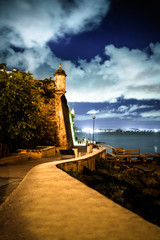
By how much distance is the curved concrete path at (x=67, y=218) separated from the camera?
6.96ft

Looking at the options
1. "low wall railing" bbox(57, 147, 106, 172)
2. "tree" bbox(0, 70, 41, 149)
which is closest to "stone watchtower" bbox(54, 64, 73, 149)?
"tree" bbox(0, 70, 41, 149)

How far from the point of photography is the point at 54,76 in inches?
830

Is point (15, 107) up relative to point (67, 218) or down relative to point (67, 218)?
up

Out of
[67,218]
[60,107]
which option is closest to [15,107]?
[67,218]

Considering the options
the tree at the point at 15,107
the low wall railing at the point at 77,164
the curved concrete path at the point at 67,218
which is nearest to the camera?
the curved concrete path at the point at 67,218

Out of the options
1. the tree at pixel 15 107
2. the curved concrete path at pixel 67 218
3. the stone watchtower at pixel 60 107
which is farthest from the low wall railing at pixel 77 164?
the stone watchtower at pixel 60 107

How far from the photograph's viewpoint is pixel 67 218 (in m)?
2.57

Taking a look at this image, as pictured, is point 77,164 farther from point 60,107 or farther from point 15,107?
point 60,107

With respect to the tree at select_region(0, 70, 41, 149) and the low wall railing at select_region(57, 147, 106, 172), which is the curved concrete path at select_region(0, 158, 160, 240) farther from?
the tree at select_region(0, 70, 41, 149)

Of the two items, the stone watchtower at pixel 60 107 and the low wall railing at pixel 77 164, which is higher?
the stone watchtower at pixel 60 107

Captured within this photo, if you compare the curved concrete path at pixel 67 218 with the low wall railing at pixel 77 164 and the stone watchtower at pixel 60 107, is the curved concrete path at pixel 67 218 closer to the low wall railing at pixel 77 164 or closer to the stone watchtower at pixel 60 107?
the low wall railing at pixel 77 164

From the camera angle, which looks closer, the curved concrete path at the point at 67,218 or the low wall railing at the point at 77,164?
the curved concrete path at the point at 67,218

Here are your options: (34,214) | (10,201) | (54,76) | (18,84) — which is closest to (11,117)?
(18,84)

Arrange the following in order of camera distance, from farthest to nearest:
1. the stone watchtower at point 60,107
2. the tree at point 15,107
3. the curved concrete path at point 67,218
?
the stone watchtower at point 60,107 → the tree at point 15,107 → the curved concrete path at point 67,218
